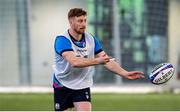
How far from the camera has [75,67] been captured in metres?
9.35

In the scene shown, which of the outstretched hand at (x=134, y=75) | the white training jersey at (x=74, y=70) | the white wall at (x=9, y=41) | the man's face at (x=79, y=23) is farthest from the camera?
the white wall at (x=9, y=41)

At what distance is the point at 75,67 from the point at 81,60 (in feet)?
0.52

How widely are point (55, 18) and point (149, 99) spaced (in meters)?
6.36

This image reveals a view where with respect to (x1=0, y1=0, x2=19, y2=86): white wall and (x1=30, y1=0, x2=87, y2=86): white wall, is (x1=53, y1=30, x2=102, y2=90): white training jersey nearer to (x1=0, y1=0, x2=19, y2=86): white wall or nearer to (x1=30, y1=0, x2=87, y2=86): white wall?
(x1=30, y1=0, x2=87, y2=86): white wall

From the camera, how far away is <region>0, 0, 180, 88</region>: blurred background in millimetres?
25406

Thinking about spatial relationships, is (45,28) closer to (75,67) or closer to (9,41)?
(9,41)

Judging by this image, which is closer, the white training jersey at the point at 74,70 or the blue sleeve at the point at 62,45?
the blue sleeve at the point at 62,45

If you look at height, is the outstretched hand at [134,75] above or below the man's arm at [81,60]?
below

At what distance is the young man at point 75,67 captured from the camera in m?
9.49

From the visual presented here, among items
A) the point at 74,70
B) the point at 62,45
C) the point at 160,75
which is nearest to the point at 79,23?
the point at 62,45

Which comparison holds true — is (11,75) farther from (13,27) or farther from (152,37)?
(152,37)

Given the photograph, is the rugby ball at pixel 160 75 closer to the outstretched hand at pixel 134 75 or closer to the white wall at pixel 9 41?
the outstretched hand at pixel 134 75

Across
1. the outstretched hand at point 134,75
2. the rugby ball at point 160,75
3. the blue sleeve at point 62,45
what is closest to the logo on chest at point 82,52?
the blue sleeve at point 62,45

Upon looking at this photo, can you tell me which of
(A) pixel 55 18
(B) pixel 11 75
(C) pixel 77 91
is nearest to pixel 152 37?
(A) pixel 55 18
